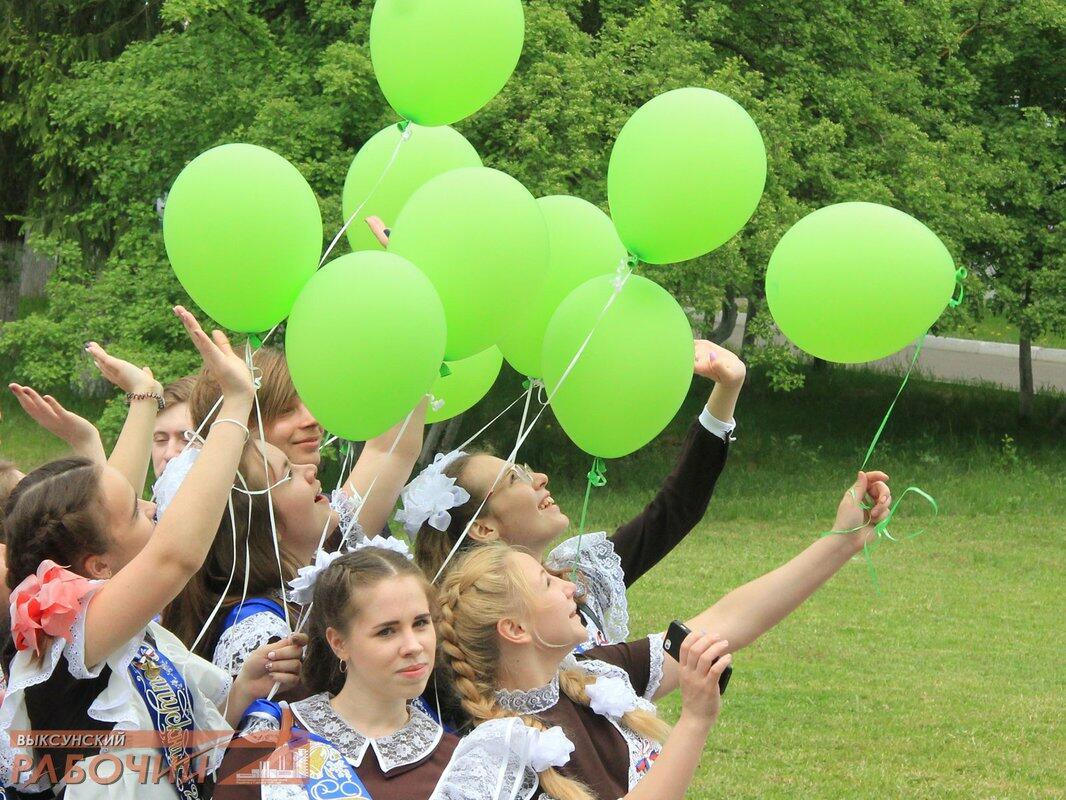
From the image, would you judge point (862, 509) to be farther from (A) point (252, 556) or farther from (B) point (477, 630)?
(A) point (252, 556)

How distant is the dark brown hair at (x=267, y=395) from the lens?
107 inches

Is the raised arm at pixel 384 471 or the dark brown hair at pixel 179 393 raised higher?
the raised arm at pixel 384 471

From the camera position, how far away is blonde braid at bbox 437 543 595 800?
2.35 meters

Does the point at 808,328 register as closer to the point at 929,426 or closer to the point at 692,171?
the point at 692,171

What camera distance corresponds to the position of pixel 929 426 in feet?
45.9

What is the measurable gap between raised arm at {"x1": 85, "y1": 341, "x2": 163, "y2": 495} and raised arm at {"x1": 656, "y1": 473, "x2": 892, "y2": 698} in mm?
1304

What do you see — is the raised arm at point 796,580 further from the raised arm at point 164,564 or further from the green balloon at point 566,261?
the raised arm at point 164,564

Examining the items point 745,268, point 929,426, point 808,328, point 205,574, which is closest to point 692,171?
point 808,328

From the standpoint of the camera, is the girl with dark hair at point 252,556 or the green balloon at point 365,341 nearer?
the green balloon at point 365,341

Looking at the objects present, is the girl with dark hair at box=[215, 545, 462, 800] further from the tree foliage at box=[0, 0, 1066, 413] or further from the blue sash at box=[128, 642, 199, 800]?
the tree foliage at box=[0, 0, 1066, 413]

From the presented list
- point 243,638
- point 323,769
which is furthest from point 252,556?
point 323,769

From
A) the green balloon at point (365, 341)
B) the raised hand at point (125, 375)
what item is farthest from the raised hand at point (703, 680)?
the raised hand at point (125, 375)

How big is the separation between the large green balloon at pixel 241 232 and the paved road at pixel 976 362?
13.8 meters

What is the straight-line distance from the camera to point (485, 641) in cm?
239
